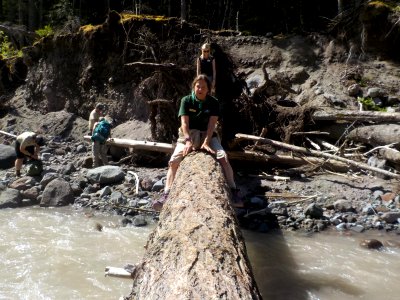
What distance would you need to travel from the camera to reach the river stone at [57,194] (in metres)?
9.20

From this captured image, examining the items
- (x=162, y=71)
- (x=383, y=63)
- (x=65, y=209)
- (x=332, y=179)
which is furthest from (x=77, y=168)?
(x=383, y=63)

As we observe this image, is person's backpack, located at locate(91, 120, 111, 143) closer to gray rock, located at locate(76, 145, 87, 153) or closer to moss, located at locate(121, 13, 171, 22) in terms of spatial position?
gray rock, located at locate(76, 145, 87, 153)

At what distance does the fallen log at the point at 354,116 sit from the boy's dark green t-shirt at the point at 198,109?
16.2ft

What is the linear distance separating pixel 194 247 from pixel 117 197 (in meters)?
6.15

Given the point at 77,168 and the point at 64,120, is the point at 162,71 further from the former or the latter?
the point at 64,120

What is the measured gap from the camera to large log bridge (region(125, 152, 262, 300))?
2.69m

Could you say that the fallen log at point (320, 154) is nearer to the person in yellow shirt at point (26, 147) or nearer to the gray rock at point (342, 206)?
the gray rock at point (342, 206)

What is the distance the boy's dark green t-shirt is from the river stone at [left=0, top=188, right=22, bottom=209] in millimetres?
4770

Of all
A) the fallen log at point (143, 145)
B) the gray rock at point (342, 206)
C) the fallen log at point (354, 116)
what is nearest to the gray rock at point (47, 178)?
the fallen log at point (143, 145)

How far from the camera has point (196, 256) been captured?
3.10 meters

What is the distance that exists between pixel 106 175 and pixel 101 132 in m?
1.58

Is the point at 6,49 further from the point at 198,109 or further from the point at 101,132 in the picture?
the point at 198,109

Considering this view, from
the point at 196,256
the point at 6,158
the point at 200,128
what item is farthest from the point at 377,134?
the point at 6,158

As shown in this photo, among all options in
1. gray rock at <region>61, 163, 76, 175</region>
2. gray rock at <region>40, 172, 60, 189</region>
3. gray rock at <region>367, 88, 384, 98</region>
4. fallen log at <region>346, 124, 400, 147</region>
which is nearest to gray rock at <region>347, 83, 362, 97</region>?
gray rock at <region>367, 88, 384, 98</region>
